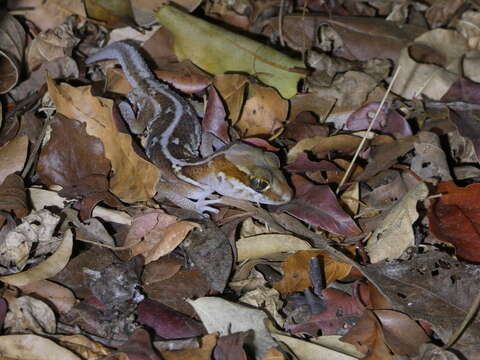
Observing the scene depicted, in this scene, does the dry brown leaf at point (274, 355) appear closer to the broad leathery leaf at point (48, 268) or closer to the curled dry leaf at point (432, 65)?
the broad leathery leaf at point (48, 268)

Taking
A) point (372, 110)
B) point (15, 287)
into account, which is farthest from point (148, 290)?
point (372, 110)

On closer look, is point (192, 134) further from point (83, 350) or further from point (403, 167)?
point (83, 350)

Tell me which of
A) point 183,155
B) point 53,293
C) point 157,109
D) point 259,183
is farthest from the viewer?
point 157,109

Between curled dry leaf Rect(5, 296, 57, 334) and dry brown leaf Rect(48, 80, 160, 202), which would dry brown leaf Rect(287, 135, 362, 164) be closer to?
dry brown leaf Rect(48, 80, 160, 202)

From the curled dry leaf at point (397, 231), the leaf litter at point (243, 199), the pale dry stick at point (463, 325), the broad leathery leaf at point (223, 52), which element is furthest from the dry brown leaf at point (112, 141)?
the pale dry stick at point (463, 325)

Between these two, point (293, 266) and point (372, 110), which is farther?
point (372, 110)

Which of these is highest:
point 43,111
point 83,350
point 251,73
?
point 251,73

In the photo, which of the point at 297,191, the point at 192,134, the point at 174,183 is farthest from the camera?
the point at 192,134

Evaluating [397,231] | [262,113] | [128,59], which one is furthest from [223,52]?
[397,231]

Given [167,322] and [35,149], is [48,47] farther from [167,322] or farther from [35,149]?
[167,322]
